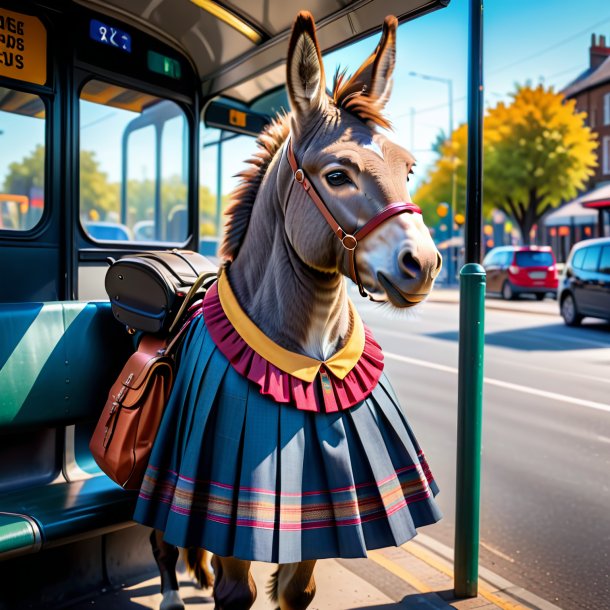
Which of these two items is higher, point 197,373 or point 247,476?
point 197,373

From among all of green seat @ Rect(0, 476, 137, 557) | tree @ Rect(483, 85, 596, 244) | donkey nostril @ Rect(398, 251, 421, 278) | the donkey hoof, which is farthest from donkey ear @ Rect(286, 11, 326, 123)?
tree @ Rect(483, 85, 596, 244)

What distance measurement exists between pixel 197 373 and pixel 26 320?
124 centimetres

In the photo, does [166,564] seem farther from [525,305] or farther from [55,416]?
[525,305]

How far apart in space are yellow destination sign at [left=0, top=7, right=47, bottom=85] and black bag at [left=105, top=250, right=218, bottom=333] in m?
1.13

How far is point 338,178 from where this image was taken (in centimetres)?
177

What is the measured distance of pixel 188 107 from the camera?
12.5ft

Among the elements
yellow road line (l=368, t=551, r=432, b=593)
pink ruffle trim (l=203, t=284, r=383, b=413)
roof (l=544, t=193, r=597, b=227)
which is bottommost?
yellow road line (l=368, t=551, r=432, b=593)

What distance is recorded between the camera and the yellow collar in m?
1.86

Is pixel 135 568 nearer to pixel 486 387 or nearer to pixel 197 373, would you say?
pixel 197 373

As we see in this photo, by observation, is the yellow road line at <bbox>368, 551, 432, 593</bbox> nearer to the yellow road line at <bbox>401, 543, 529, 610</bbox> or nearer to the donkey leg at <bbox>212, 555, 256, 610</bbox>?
the yellow road line at <bbox>401, 543, 529, 610</bbox>

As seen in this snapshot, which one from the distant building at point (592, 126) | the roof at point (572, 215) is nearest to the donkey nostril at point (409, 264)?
the distant building at point (592, 126)

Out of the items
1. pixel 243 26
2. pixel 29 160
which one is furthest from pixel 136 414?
pixel 243 26

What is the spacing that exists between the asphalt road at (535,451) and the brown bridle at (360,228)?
0.48 ft

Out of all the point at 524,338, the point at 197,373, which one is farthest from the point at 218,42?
the point at 524,338
